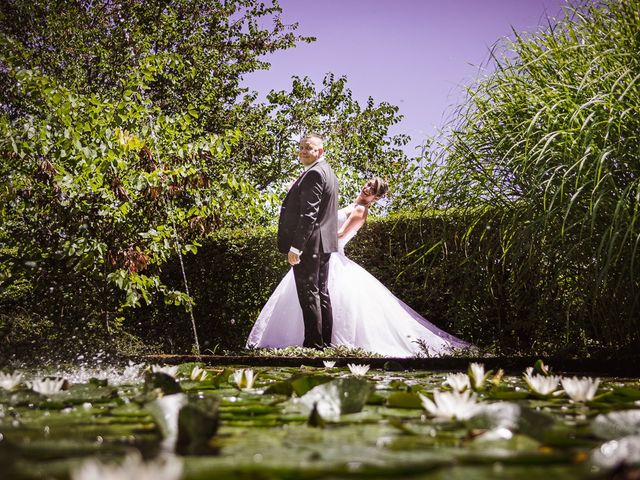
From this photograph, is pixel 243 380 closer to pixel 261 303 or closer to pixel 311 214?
pixel 311 214

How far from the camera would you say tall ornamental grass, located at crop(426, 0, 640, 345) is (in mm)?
2754

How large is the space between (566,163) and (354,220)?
9.12ft

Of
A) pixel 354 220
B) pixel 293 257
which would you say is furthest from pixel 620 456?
pixel 354 220

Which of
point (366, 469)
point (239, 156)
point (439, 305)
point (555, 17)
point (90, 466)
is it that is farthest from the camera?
point (239, 156)

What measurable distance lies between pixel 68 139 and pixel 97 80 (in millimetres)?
5279

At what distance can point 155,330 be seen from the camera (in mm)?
6277

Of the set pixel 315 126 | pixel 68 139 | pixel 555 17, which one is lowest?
pixel 68 139

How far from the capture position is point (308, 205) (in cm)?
495

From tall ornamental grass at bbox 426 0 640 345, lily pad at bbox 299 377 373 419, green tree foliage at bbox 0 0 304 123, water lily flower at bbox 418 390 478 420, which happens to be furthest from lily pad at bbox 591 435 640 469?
green tree foliage at bbox 0 0 304 123

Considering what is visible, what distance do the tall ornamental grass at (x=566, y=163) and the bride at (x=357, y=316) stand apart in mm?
Result: 1612

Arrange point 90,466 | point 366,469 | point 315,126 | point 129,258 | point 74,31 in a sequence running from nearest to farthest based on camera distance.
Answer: point 90,466
point 366,469
point 129,258
point 74,31
point 315,126

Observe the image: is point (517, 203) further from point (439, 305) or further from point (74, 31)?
point (74, 31)

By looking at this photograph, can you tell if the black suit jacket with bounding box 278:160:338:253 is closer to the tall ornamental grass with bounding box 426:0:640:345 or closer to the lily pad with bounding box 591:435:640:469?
the tall ornamental grass with bounding box 426:0:640:345

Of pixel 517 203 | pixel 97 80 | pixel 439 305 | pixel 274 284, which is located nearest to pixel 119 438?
pixel 517 203
